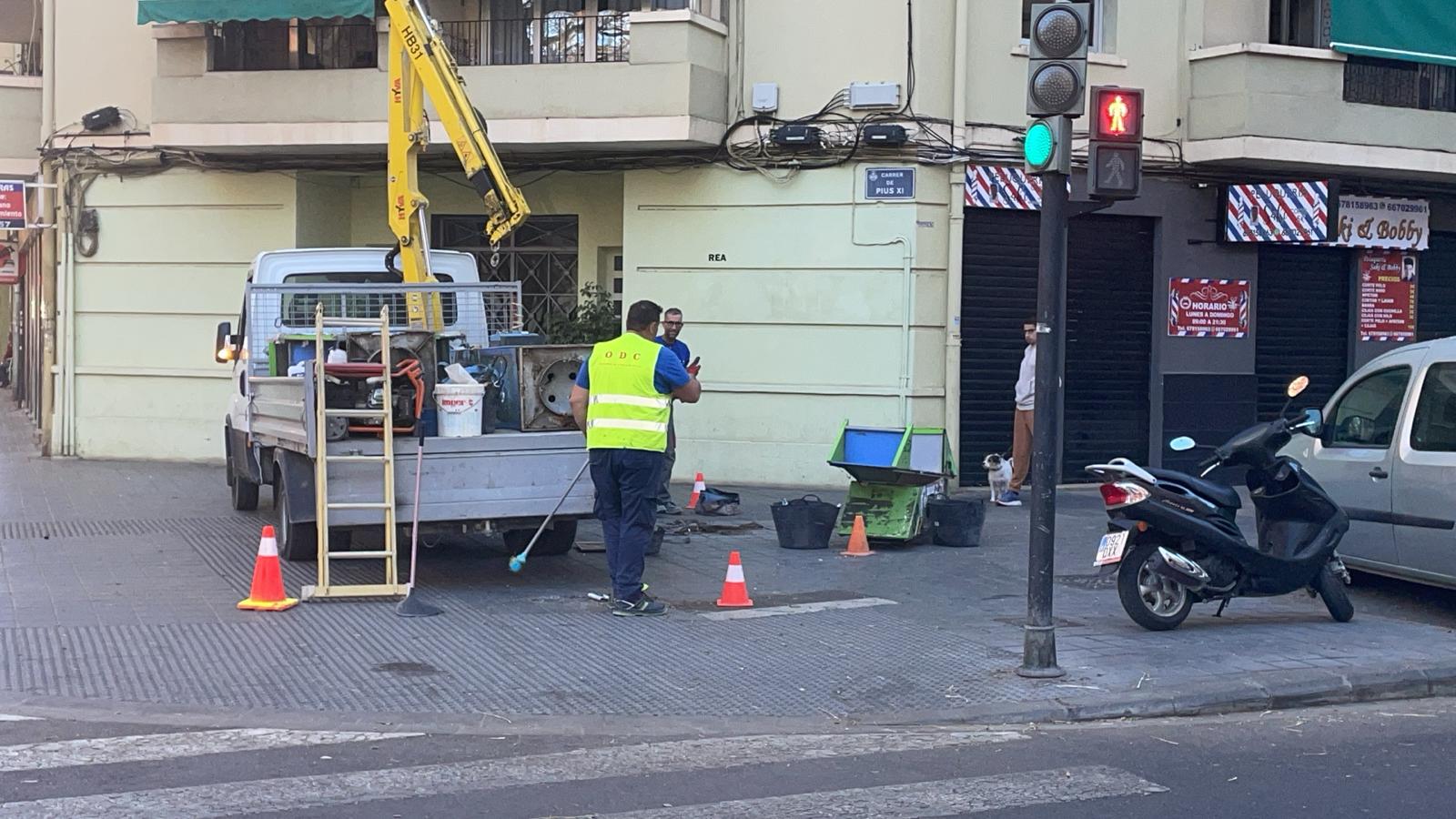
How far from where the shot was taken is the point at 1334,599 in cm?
916

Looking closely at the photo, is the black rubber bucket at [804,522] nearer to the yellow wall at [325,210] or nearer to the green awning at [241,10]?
the green awning at [241,10]

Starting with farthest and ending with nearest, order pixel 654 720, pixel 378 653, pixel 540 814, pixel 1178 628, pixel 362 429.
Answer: pixel 362 429 < pixel 1178 628 < pixel 378 653 < pixel 654 720 < pixel 540 814

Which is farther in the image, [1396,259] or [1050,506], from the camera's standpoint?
[1396,259]

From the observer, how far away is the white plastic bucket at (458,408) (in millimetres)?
9828

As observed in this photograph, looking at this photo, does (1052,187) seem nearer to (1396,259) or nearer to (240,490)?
(240,490)

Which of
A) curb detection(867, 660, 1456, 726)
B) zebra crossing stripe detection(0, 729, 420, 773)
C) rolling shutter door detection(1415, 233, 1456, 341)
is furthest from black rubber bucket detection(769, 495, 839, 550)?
rolling shutter door detection(1415, 233, 1456, 341)

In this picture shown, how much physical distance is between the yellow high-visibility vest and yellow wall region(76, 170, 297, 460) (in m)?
9.20

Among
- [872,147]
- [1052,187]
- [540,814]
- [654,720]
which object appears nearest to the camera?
[540,814]

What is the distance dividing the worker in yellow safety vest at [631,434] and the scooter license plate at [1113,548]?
2.55 metres

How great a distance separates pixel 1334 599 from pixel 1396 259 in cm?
961

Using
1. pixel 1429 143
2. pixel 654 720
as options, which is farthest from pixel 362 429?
pixel 1429 143

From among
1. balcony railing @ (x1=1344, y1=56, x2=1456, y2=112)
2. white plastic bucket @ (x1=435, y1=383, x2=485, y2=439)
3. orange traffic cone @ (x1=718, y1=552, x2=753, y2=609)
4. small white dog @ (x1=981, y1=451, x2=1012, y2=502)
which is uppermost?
balcony railing @ (x1=1344, y1=56, x2=1456, y2=112)

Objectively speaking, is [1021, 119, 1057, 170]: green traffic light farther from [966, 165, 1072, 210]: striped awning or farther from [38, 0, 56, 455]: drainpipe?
[38, 0, 56, 455]: drainpipe

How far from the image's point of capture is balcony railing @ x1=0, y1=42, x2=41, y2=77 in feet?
67.5
